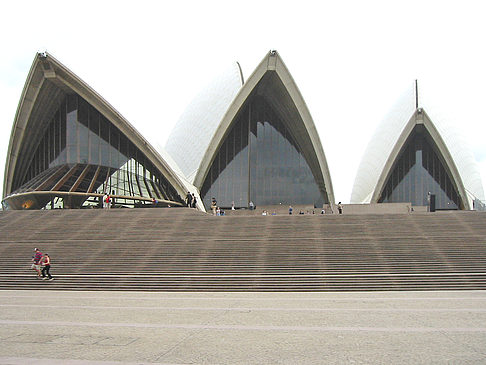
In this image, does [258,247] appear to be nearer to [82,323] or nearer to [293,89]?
[82,323]

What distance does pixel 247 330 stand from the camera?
6.86 m

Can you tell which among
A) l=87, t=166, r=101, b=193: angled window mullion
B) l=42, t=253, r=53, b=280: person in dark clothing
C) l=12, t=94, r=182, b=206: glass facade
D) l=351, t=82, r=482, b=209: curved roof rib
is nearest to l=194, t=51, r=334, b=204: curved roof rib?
l=12, t=94, r=182, b=206: glass facade

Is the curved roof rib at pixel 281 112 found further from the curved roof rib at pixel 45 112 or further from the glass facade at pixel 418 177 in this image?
the glass facade at pixel 418 177

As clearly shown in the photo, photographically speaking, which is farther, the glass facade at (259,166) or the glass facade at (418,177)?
the glass facade at (418,177)

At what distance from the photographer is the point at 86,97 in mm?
27625

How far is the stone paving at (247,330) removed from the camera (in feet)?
17.5

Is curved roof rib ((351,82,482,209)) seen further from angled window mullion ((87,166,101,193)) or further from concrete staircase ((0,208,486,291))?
angled window mullion ((87,166,101,193))

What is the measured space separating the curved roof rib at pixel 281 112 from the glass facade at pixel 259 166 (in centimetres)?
77

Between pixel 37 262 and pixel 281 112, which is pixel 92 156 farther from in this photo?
pixel 37 262

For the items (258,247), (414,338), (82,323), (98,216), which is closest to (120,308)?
(82,323)

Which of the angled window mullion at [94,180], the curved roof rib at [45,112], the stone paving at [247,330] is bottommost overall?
the stone paving at [247,330]

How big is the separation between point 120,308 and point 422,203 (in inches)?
1097

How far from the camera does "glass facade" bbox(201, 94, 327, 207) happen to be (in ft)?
105

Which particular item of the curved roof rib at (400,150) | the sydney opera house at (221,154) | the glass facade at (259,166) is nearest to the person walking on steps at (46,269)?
the sydney opera house at (221,154)
